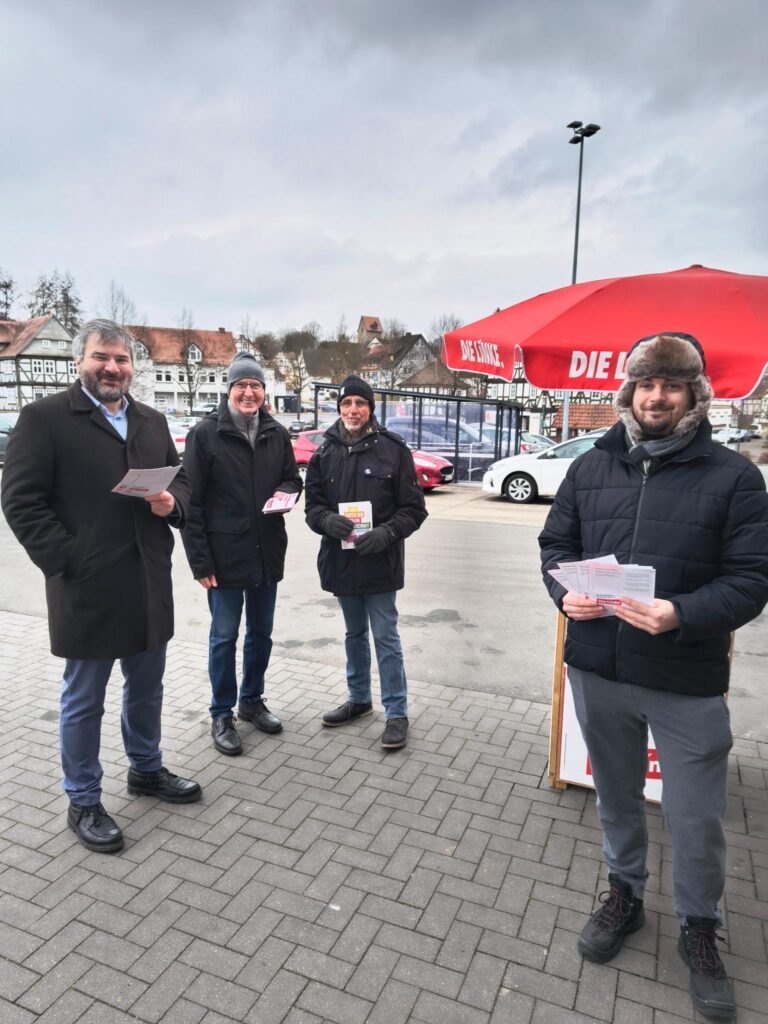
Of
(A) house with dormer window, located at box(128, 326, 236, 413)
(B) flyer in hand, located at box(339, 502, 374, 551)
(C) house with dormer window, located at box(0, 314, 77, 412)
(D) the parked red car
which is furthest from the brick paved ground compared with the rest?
(A) house with dormer window, located at box(128, 326, 236, 413)

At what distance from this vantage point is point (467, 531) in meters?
11.3

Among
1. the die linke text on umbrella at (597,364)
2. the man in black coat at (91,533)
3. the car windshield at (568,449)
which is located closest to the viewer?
the man in black coat at (91,533)

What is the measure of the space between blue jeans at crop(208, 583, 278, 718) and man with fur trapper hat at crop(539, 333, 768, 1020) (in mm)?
2017

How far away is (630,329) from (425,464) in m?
13.5

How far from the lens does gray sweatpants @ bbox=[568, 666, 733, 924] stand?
215cm

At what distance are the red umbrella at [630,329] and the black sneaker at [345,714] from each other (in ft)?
7.18

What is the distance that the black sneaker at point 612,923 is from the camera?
7.61ft

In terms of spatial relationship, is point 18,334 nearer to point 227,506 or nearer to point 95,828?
point 227,506

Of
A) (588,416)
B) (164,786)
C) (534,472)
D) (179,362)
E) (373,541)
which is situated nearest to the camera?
(164,786)

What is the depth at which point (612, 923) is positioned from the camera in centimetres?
237

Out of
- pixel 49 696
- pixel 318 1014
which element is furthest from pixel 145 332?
pixel 318 1014

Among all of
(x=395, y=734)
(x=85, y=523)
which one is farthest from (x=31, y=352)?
(x=395, y=734)

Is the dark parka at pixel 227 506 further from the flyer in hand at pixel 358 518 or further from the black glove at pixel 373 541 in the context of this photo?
the black glove at pixel 373 541

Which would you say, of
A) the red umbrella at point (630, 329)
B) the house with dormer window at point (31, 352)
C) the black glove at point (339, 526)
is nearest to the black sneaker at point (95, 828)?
the black glove at point (339, 526)
